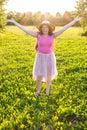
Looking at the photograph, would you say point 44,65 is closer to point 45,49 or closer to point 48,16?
point 45,49

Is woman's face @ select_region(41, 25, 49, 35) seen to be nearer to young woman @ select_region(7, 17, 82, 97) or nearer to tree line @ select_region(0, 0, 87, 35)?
young woman @ select_region(7, 17, 82, 97)

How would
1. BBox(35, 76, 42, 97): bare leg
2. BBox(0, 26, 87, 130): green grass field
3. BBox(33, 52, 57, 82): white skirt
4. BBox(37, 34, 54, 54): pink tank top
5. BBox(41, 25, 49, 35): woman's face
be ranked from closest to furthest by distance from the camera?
BBox(0, 26, 87, 130): green grass field < BBox(41, 25, 49, 35): woman's face < BBox(37, 34, 54, 54): pink tank top < BBox(33, 52, 57, 82): white skirt < BBox(35, 76, 42, 97): bare leg

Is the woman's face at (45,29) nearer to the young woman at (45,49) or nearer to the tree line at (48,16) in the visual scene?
the young woman at (45,49)

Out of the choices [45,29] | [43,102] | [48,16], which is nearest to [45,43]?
[45,29]

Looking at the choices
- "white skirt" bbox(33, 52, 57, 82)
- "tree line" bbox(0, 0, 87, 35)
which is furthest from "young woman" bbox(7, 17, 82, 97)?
"tree line" bbox(0, 0, 87, 35)

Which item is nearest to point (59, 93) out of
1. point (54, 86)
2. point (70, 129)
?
point (54, 86)

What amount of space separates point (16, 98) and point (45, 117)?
1.63 metres

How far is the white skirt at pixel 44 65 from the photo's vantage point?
8.23 m

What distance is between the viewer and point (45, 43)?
8.05 metres

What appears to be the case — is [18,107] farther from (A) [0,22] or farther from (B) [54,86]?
(A) [0,22]

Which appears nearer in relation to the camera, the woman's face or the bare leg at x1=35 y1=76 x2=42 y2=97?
the woman's face

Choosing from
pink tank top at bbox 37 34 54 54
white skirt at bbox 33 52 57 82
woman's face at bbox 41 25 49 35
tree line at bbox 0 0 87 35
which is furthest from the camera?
tree line at bbox 0 0 87 35

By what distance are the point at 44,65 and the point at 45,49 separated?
447 mm

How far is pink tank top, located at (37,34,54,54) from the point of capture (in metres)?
8.02
